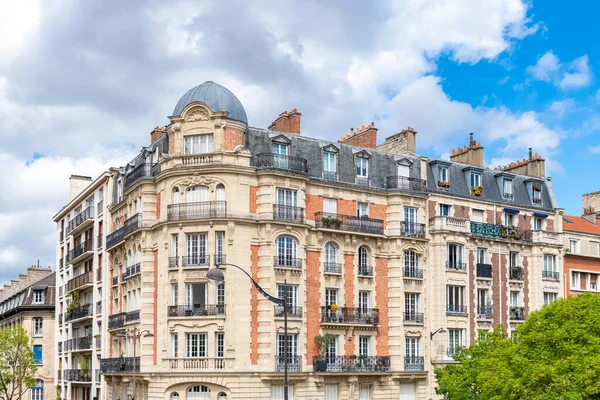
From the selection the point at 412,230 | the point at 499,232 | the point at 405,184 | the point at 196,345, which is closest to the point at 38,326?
the point at 196,345

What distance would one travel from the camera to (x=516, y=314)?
170ft

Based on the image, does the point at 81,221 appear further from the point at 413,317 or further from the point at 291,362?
the point at 413,317

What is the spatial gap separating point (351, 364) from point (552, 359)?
1433cm

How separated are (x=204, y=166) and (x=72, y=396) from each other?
84.1 ft

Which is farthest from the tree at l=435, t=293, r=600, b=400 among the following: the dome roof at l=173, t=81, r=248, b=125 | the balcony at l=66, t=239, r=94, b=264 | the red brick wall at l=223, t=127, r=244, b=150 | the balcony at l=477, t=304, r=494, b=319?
the balcony at l=66, t=239, r=94, b=264

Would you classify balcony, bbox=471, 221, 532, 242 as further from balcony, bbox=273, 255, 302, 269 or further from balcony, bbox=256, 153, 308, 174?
balcony, bbox=273, 255, 302, 269

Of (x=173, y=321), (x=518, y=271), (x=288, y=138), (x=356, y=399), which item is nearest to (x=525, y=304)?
(x=518, y=271)

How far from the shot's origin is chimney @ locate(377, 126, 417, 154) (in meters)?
51.6

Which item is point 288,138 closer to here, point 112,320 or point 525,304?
point 112,320

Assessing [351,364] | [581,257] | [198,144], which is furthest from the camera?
[581,257]

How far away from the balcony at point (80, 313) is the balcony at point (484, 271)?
25.5 metres

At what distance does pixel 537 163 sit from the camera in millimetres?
56562

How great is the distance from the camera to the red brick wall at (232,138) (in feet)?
Result: 142

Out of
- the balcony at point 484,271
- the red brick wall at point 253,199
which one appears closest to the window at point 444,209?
the balcony at point 484,271
